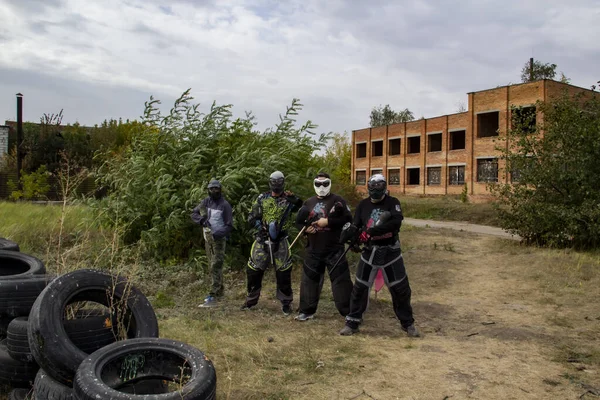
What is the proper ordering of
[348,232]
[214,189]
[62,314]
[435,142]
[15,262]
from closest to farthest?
[62,314] → [348,232] → [15,262] → [214,189] → [435,142]

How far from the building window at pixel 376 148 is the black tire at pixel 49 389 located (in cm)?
4484

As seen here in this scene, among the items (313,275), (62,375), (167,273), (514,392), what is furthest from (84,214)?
(514,392)

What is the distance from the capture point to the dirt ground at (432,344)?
458 cm

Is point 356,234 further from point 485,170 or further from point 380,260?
point 485,170

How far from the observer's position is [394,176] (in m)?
44.7

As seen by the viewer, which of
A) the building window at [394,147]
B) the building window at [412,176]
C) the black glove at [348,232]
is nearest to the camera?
the black glove at [348,232]

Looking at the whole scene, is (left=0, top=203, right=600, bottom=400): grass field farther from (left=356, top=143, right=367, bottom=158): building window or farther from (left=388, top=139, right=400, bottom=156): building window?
(left=356, top=143, right=367, bottom=158): building window

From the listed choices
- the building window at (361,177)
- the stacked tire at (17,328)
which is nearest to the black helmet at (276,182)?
the stacked tire at (17,328)

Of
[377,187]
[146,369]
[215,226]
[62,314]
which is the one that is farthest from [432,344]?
[62,314]

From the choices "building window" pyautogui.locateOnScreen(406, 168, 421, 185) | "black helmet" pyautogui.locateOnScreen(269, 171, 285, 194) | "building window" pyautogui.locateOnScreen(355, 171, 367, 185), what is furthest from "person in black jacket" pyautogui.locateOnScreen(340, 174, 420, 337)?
"building window" pyautogui.locateOnScreen(355, 171, 367, 185)

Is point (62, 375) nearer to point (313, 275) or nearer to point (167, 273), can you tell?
point (313, 275)

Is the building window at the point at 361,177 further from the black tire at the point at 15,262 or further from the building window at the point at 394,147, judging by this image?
the black tire at the point at 15,262

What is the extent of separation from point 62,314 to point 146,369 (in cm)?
87

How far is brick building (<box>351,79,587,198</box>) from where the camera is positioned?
107ft
